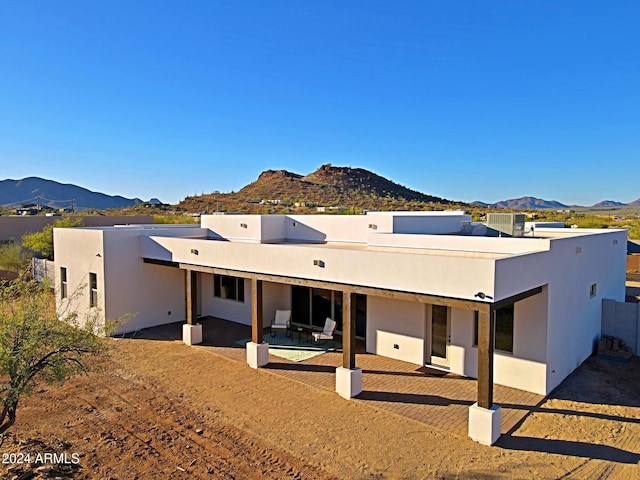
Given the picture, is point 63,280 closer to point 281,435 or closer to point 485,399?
point 281,435

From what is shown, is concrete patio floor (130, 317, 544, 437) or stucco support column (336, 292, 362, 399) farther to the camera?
stucco support column (336, 292, 362, 399)

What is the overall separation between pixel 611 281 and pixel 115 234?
631 inches

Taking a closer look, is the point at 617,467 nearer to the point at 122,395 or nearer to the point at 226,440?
the point at 226,440

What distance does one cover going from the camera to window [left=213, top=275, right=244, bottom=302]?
1631 cm

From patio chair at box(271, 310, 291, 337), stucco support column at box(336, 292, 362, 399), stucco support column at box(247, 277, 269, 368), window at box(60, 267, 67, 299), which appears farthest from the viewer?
window at box(60, 267, 67, 299)

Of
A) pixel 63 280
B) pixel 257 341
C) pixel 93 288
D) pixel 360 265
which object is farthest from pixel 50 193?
pixel 360 265

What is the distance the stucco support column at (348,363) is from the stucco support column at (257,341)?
105 inches

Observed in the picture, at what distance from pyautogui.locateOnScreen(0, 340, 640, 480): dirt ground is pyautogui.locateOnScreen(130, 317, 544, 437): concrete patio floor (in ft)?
0.93

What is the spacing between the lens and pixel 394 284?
9156 millimetres

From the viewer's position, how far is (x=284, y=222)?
17.7m

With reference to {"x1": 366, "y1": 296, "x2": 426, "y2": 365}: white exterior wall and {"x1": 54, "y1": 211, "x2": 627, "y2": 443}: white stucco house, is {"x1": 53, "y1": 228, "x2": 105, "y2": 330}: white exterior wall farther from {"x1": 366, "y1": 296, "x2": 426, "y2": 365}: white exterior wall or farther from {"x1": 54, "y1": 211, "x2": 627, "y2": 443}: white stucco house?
{"x1": 366, "y1": 296, "x2": 426, "y2": 365}: white exterior wall

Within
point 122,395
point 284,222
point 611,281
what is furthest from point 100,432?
point 611,281

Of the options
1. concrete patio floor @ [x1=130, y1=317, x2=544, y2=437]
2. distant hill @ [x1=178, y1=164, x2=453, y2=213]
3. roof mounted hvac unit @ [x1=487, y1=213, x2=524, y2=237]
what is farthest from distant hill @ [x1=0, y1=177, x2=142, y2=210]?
concrete patio floor @ [x1=130, y1=317, x2=544, y2=437]

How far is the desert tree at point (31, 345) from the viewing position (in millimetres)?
6031
